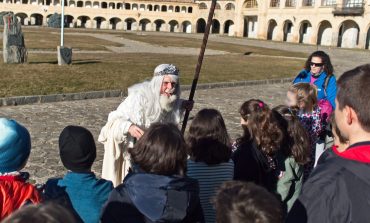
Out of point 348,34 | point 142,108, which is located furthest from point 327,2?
point 142,108

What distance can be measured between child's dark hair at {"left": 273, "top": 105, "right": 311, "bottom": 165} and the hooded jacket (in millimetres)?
2029

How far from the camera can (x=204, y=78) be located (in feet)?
55.0

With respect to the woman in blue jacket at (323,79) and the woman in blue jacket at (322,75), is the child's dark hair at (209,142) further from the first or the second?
the woman in blue jacket at (322,75)

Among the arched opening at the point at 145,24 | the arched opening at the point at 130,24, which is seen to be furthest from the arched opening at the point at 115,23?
the arched opening at the point at 145,24

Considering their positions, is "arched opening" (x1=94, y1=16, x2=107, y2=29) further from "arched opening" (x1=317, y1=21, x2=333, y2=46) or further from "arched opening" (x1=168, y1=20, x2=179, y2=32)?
"arched opening" (x1=317, y1=21, x2=333, y2=46)

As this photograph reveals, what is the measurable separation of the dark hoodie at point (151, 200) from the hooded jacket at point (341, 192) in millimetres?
843

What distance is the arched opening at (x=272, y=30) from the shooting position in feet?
214

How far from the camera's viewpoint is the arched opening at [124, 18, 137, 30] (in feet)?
269

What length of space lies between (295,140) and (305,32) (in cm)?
6034

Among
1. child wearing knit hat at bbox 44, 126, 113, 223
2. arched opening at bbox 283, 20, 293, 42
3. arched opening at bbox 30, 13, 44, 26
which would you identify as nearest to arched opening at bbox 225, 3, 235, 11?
arched opening at bbox 283, 20, 293, 42

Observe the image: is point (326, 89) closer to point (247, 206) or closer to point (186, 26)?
point (247, 206)

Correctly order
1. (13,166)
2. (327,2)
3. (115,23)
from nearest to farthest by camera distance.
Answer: (13,166) → (327,2) → (115,23)

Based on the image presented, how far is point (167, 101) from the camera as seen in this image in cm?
434

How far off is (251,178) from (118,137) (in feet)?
4.55
